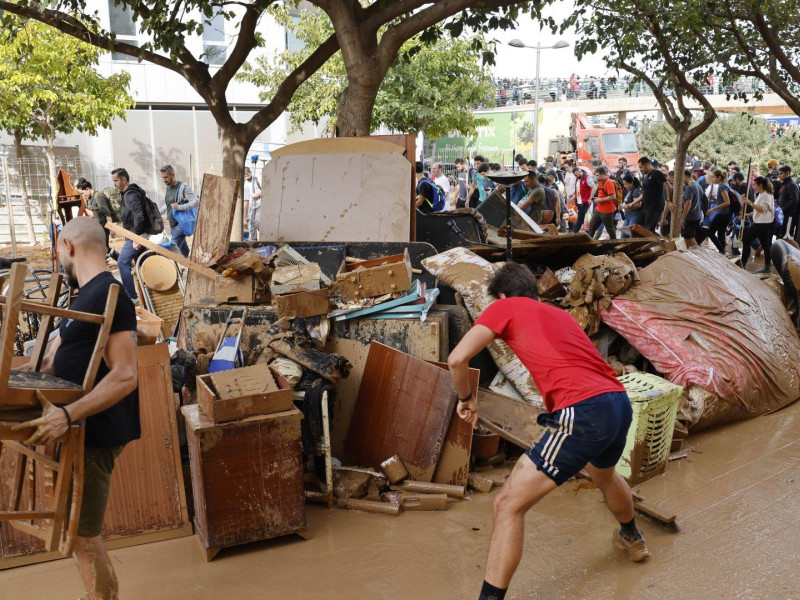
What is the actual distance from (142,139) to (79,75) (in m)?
7.84

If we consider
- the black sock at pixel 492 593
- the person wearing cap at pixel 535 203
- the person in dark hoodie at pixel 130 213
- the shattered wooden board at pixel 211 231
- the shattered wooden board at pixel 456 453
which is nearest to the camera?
the black sock at pixel 492 593

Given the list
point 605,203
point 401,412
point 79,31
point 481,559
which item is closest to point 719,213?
point 605,203

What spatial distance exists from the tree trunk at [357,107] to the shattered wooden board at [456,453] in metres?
3.88

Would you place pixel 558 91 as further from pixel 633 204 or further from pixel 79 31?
pixel 79 31

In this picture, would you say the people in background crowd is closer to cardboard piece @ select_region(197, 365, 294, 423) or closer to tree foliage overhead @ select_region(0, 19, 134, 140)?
cardboard piece @ select_region(197, 365, 294, 423)

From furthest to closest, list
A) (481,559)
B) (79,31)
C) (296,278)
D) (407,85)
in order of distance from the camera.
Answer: (407,85) < (79,31) < (296,278) < (481,559)

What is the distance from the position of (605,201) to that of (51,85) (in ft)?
37.2

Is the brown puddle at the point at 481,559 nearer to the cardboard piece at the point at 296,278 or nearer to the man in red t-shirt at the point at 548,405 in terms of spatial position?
the man in red t-shirt at the point at 548,405

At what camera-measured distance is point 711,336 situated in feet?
19.4

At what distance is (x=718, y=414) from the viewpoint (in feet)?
18.5

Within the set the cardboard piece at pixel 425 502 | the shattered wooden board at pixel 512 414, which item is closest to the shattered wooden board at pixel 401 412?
the cardboard piece at pixel 425 502

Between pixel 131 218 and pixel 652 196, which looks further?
pixel 652 196

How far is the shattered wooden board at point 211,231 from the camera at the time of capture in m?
5.87

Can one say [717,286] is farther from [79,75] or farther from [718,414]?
[79,75]
